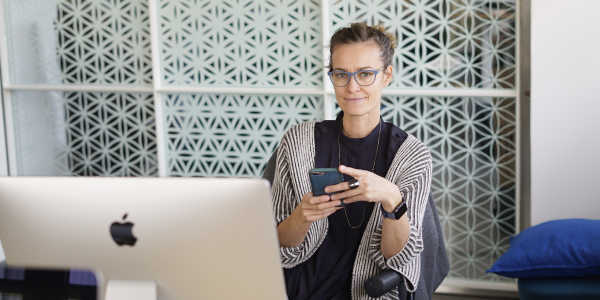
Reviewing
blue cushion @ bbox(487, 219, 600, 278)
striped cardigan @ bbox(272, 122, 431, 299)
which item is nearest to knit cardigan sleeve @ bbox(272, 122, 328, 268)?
striped cardigan @ bbox(272, 122, 431, 299)

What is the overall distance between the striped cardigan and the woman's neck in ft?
0.40

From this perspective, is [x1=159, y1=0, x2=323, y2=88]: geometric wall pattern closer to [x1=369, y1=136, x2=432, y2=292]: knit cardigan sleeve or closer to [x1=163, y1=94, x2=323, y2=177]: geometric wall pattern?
[x1=163, y1=94, x2=323, y2=177]: geometric wall pattern

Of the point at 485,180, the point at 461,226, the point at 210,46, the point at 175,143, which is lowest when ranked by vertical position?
the point at 461,226

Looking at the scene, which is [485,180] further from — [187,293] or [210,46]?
[187,293]

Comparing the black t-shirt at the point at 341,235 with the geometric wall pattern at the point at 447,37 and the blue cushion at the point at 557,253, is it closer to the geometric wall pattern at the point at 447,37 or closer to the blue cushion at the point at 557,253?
the blue cushion at the point at 557,253

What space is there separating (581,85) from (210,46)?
1.77m

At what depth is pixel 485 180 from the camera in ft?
10.1

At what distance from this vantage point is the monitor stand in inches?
46.7

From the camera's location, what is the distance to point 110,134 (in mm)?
3543

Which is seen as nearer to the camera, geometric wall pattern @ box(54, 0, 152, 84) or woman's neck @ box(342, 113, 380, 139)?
woman's neck @ box(342, 113, 380, 139)

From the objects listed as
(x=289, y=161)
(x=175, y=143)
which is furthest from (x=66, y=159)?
(x=289, y=161)

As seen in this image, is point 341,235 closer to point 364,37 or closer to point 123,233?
point 364,37

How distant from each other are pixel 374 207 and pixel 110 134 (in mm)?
2100

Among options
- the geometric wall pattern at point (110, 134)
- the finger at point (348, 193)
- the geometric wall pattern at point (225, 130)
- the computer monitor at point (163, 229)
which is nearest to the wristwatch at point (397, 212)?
the finger at point (348, 193)
